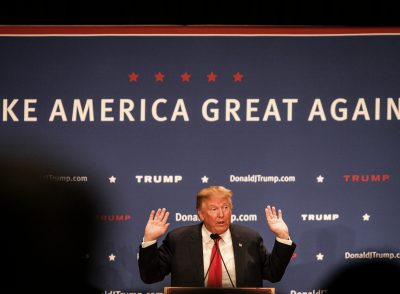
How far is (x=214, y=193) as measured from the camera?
2.93 metres

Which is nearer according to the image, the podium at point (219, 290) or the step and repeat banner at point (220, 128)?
the podium at point (219, 290)

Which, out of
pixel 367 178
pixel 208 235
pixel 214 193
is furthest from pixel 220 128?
pixel 367 178

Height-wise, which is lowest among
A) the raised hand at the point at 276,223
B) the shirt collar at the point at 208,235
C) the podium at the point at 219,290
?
→ the podium at the point at 219,290

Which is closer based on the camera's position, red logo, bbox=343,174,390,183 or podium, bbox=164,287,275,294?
podium, bbox=164,287,275,294

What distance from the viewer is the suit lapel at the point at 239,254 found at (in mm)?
2893

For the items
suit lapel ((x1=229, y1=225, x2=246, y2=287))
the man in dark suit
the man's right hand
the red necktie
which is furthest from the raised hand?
the man's right hand

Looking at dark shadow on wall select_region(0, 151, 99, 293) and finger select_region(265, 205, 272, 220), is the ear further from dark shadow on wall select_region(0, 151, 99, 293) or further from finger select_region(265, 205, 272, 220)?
dark shadow on wall select_region(0, 151, 99, 293)

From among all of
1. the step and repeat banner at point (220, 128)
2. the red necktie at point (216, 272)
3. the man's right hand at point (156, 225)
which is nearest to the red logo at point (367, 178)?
the step and repeat banner at point (220, 128)

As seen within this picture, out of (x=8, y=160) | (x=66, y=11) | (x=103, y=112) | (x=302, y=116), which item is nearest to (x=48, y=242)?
(x=8, y=160)

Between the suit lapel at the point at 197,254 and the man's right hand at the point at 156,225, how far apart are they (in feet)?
0.49

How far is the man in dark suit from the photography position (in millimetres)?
2879

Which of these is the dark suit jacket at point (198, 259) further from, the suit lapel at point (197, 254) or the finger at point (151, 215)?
the finger at point (151, 215)

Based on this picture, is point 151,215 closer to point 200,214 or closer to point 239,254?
point 200,214

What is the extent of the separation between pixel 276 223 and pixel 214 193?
0.34 m
